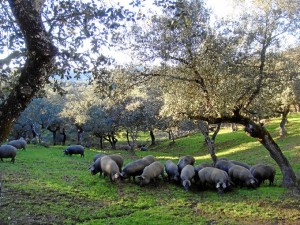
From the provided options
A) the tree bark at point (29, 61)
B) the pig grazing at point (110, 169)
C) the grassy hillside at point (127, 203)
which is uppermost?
the tree bark at point (29, 61)

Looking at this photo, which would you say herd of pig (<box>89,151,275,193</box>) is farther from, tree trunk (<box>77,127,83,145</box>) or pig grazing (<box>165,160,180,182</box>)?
tree trunk (<box>77,127,83,145</box>)

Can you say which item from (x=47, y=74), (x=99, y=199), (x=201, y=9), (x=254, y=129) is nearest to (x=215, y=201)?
(x=254, y=129)

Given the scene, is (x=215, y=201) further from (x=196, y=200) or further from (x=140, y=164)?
(x=140, y=164)

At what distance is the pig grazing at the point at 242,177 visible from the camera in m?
16.6

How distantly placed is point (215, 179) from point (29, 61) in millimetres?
11875

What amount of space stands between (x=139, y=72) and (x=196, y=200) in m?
6.38

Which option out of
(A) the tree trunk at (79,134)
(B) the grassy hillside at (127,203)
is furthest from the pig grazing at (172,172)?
(A) the tree trunk at (79,134)

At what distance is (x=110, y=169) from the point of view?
17453 mm

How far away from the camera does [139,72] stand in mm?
15914

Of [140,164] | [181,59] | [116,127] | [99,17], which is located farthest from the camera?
[116,127]

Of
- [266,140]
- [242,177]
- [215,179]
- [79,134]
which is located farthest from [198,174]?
[79,134]

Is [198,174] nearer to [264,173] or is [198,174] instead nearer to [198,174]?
[198,174]

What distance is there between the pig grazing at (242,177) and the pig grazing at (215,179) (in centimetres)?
79

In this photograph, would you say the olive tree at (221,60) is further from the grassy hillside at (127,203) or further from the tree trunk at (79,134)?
the tree trunk at (79,134)
